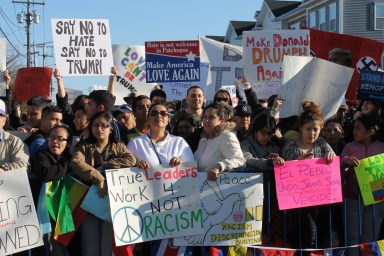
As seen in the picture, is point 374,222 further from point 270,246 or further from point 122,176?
point 122,176

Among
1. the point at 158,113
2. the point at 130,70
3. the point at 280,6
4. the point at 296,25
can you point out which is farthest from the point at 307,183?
the point at 280,6

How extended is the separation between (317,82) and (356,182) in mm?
1856

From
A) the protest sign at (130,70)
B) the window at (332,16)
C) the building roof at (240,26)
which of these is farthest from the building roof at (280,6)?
the protest sign at (130,70)

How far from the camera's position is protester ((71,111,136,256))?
18.7 feet

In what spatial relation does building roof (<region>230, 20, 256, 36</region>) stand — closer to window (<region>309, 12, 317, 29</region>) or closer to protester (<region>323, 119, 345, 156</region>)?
window (<region>309, 12, 317, 29</region>)

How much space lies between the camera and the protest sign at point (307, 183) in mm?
6039

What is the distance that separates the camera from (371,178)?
20.8 ft

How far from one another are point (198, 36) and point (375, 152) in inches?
245

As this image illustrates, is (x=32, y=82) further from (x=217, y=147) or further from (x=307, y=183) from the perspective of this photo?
(x=307, y=183)

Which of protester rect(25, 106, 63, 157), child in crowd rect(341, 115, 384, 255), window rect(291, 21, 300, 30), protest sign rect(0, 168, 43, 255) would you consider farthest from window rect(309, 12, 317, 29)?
protest sign rect(0, 168, 43, 255)

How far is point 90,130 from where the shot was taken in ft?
20.0

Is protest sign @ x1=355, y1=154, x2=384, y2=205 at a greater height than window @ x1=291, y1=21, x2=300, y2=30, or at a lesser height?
lesser

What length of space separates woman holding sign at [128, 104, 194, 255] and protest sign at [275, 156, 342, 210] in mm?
905

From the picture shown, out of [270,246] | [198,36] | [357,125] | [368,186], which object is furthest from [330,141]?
[198,36]
